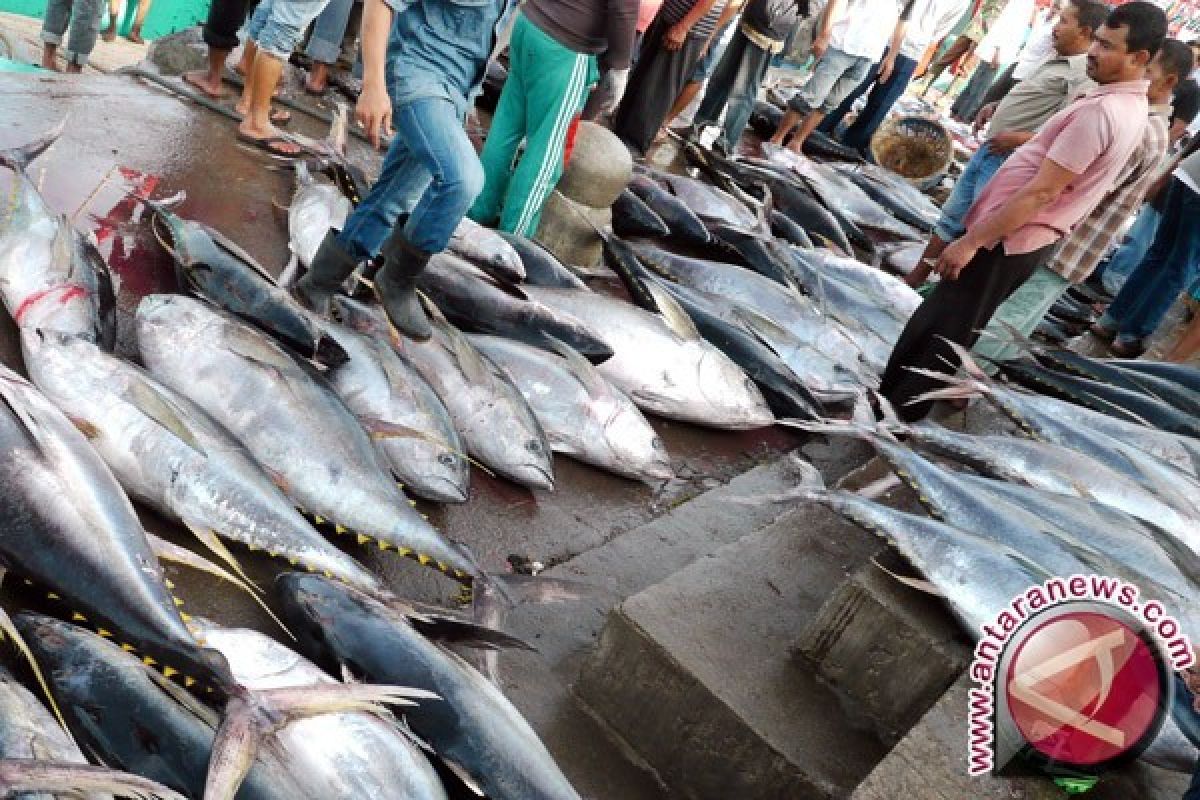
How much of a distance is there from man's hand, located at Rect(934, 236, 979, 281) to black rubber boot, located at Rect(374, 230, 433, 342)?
2634 mm

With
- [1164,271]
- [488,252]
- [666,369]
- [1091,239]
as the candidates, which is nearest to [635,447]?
[666,369]

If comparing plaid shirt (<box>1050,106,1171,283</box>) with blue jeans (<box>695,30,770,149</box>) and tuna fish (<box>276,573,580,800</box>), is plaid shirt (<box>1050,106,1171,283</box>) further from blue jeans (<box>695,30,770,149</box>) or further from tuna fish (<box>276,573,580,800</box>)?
tuna fish (<box>276,573,580,800</box>)

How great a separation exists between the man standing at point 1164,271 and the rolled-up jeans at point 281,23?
261 inches

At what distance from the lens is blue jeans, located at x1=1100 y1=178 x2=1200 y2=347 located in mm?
7168

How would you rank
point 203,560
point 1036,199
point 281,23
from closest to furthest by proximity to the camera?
point 203,560
point 1036,199
point 281,23

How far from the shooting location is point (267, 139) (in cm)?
497

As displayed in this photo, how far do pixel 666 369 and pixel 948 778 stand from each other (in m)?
2.43

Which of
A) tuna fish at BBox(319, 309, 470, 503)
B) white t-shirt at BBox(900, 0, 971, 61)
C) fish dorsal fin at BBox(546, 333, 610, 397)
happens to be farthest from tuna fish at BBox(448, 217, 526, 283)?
white t-shirt at BBox(900, 0, 971, 61)

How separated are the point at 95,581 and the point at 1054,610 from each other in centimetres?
236

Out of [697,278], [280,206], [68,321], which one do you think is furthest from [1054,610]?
[280,206]

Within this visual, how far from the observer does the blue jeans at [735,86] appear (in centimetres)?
815

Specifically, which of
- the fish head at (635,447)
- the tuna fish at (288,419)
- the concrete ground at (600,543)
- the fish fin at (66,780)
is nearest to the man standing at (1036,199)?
the concrete ground at (600,543)

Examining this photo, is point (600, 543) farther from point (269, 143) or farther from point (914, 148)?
point (914, 148)

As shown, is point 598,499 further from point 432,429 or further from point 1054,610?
point 1054,610
